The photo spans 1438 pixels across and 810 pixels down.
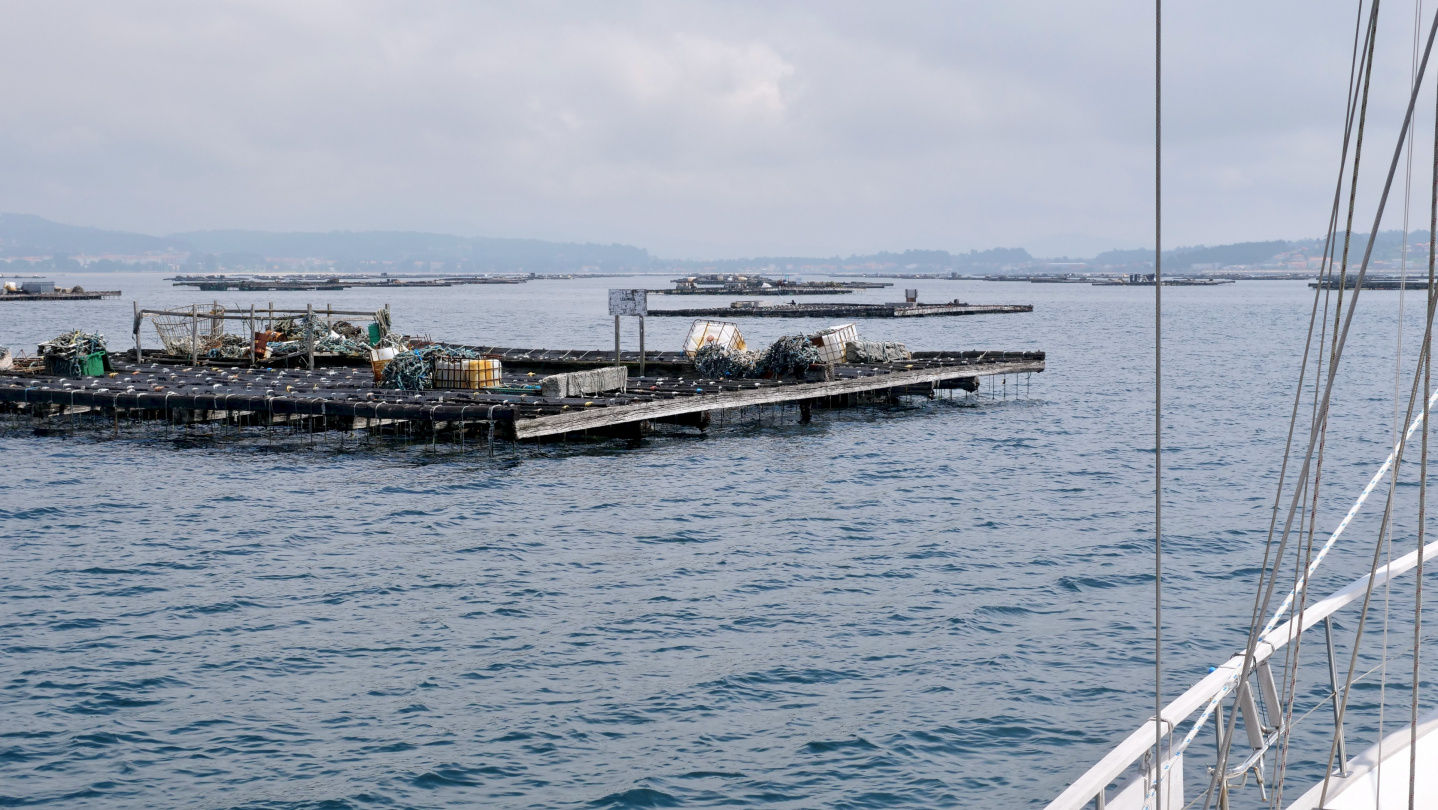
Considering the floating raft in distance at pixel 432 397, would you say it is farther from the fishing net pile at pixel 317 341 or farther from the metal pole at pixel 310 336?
the fishing net pile at pixel 317 341

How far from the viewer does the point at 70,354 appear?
113 feet

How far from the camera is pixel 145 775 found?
10.2m

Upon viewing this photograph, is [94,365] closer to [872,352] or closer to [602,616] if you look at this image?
[872,352]

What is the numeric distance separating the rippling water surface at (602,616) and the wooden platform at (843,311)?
77.4m

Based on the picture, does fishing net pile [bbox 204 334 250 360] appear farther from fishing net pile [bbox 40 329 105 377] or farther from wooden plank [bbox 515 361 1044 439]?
wooden plank [bbox 515 361 1044 439]

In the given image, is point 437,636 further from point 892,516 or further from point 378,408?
point 378,408

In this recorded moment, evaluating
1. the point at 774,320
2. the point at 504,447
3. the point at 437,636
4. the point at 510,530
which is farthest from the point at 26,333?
the point at 437,636

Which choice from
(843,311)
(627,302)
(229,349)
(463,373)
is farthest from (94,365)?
(843,311)

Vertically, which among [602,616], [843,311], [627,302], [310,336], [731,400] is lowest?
[602,616]

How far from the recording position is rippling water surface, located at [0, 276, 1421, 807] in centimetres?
1052

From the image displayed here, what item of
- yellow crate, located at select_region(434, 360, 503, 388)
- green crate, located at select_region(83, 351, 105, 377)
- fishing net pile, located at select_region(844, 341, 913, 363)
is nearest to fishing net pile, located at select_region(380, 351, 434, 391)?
yellow crate, located at select_region(434, 360, 503, 388)

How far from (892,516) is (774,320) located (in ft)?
281

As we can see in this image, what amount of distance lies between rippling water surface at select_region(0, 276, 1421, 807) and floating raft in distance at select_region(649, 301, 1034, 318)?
77.2 metres

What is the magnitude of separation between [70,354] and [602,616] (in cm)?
2619
